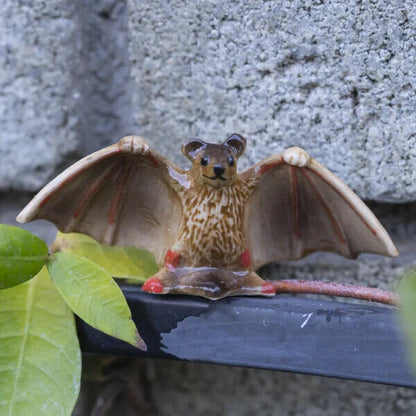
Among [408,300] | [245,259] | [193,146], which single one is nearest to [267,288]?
[245,259]

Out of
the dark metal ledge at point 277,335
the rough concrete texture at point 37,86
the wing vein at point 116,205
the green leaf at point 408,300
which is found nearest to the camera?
the green leaf at point 408,300

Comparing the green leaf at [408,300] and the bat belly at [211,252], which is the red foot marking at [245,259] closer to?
the bat belly at [211,252]

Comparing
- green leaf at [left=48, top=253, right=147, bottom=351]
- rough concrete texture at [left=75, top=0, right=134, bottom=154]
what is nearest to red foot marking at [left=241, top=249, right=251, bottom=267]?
green leaf at [left=48, top=253, right=147, bottom=351]

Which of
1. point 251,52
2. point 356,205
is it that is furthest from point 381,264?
point 251,52

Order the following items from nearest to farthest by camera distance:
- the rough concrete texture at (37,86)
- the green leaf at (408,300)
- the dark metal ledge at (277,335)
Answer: the green leaf at (408,300) → the dark metal ledge at (277,335) → the rough concrete texture at (37,86)

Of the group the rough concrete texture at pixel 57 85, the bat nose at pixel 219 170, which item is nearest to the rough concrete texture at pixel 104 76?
the rough concrete texture at pixel 57 85

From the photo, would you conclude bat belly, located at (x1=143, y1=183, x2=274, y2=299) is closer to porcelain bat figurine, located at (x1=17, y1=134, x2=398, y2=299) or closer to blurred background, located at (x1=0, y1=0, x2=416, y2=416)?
porcelain bat figurine, located at (x1=17, y1=134, x2=398, y2=299)
